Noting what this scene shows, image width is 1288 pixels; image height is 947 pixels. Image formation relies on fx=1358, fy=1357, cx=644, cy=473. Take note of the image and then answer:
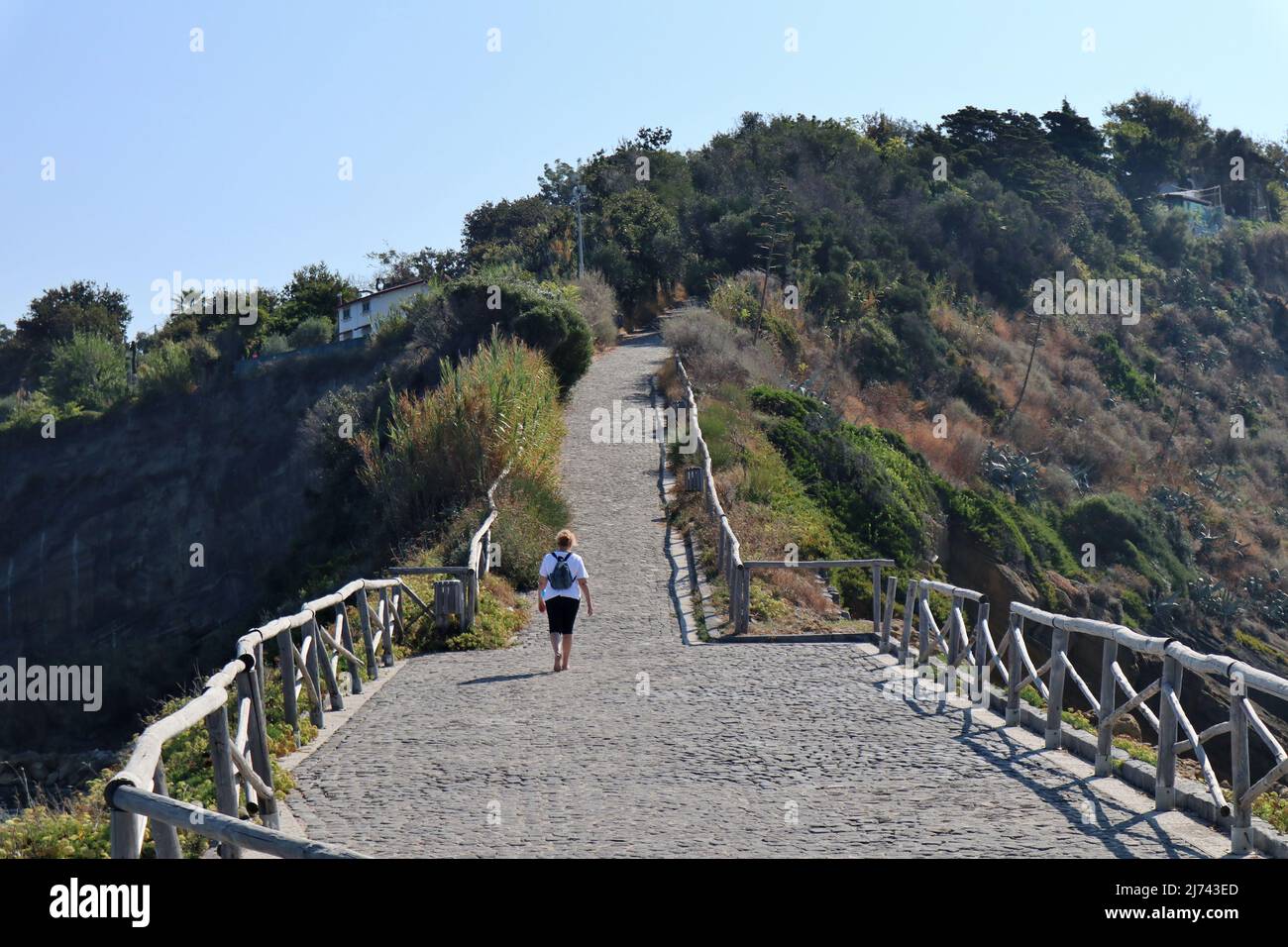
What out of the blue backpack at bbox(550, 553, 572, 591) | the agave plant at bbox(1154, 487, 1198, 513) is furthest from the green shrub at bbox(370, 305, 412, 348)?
the blue backpack at bbox(550, 553, 572, 591)

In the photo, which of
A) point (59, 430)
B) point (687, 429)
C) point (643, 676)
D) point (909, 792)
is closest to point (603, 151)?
point (59, 430)

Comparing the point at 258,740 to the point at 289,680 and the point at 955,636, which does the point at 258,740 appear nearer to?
the point at 289,680

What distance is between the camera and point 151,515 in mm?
51875

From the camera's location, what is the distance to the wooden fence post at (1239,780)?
7.33 m

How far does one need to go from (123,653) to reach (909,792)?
118 ft

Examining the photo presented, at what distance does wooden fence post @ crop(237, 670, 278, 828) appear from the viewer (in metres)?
8.67

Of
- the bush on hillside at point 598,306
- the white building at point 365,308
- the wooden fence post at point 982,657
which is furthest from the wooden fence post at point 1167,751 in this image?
the white building at point 365,308

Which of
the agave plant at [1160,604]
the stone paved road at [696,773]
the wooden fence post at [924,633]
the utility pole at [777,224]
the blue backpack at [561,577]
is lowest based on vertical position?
the agave plant at [1160,604]

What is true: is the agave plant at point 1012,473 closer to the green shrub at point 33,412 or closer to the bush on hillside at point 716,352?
the bush on hillside at point 716,352

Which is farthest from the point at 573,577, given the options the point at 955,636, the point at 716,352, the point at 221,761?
the point at 716,352

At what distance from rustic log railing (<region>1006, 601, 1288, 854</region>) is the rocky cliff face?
104 ft

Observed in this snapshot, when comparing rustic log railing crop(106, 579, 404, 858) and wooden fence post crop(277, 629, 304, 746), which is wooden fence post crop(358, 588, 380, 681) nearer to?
rustic log railing crop(106, 579, 404, 858)

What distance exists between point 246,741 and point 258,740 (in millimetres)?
497

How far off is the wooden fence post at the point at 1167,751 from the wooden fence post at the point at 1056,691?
178cm
